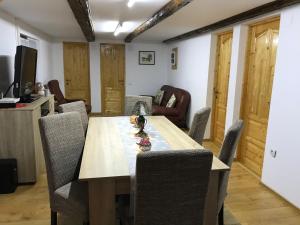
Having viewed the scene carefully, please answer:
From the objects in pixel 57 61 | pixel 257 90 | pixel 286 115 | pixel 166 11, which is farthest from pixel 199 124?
pixel 57 61

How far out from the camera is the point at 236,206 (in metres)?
2.68

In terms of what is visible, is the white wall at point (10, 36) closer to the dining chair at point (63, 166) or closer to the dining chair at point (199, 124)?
the dining chair at point (63, 166)

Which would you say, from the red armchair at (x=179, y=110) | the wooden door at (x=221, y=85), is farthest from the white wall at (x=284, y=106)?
the red armchair at (x=179, y=110)

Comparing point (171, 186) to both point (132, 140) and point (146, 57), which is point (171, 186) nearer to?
point (132, 140)

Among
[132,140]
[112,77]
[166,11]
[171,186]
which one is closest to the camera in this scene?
[171,186]

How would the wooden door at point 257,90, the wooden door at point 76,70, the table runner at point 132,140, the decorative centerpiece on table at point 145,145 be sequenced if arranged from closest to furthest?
the table runner at point 132,140 < the decorative centerpiece on table at point 145,145 < the wooden door at point 257,90 < the wooden door at point 76,70

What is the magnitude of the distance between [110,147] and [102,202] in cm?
59

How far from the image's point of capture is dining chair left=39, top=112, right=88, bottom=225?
1840mm

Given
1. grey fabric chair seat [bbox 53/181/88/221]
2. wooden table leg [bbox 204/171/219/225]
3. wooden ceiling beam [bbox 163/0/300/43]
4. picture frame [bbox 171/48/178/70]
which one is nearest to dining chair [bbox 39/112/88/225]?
grey fabric chair seat [bbox 53/181/88/221]

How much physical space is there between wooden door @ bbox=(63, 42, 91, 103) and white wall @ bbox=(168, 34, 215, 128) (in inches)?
99.9

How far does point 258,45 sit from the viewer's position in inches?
137

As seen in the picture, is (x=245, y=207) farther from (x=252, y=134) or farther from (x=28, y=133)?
(x=28, y=133)

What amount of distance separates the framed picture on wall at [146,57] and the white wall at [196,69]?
93 cm

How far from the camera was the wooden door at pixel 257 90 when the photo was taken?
3.22 metres
